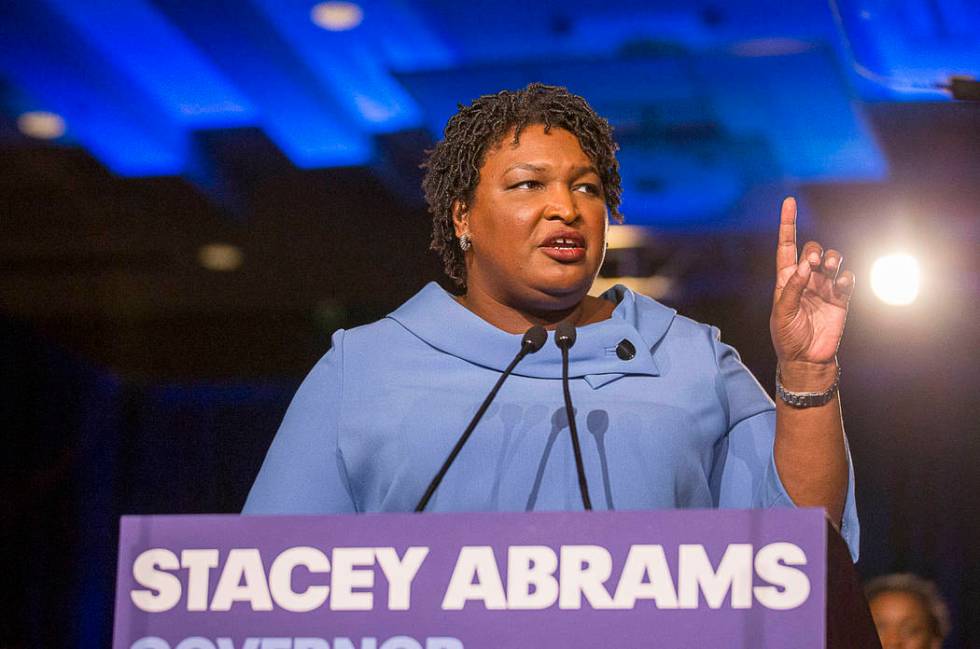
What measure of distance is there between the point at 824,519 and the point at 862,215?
140 inches

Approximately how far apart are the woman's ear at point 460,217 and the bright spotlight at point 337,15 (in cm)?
214

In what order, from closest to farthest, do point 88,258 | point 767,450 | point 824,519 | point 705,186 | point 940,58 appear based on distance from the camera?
point 824,519 < point 767,450 < point 940,58 < point 705,186 < point 88,258

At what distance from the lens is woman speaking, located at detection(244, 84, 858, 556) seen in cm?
158

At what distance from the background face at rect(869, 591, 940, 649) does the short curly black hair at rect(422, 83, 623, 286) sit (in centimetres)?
236

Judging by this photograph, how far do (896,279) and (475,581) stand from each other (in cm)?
363

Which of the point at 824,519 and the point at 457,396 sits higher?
the point at 457,396

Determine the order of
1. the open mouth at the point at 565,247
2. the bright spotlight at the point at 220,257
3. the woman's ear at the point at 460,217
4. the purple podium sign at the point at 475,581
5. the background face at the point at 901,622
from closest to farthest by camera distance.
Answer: the purple podium sign at the point at 475,581, the open mouth at the point at 565,247, the woman's ear at the point at 460,217, the background face at the point at 901,622, the bright spotlight at the point at 220,257

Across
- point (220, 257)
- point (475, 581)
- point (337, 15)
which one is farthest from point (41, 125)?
point (475, 581)

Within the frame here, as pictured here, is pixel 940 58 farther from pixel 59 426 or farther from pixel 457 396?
pixel 59 426

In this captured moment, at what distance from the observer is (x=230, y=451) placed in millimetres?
4715

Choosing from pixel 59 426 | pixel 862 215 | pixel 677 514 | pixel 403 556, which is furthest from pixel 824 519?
pixel 59 426

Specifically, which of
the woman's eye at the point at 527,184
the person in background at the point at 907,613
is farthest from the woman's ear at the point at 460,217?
the person in background at the point at 907,613

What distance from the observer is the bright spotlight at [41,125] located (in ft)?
14.5

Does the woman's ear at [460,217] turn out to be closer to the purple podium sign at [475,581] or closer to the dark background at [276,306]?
the purple podium sign at [475,581]
